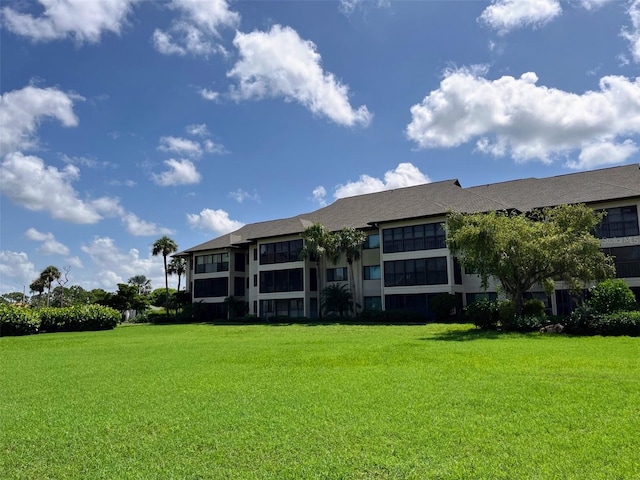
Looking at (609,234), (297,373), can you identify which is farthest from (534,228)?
(297,373)

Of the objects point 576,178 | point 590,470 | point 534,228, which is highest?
point 576,178

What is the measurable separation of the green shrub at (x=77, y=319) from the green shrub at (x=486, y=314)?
27.5m

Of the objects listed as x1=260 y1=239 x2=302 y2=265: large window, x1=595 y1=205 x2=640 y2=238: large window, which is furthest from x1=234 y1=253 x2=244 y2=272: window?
x1=595 y1=205 x2=640 y2=238: large window

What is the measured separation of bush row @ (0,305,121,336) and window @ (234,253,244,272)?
470 inches

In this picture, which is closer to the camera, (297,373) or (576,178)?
(297,373)

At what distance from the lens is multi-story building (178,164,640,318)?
2838 centimetres

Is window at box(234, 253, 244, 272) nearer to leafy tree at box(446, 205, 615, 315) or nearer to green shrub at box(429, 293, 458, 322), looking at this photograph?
green shrub at box(429, 293, 458, 322)

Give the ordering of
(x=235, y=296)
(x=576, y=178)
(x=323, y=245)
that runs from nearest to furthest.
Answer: (x=576, y=178) → (x=323, y=245) → (x=235, y=296)

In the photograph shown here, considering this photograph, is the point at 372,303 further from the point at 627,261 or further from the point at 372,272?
the point at 627,261

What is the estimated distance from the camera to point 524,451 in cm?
533

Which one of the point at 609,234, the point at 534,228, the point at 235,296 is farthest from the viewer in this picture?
the point at 235,296

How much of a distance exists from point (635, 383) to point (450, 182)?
3083 cm

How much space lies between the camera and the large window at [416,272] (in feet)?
105

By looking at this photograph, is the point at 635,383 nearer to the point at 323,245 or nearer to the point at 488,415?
the point at 488,415
